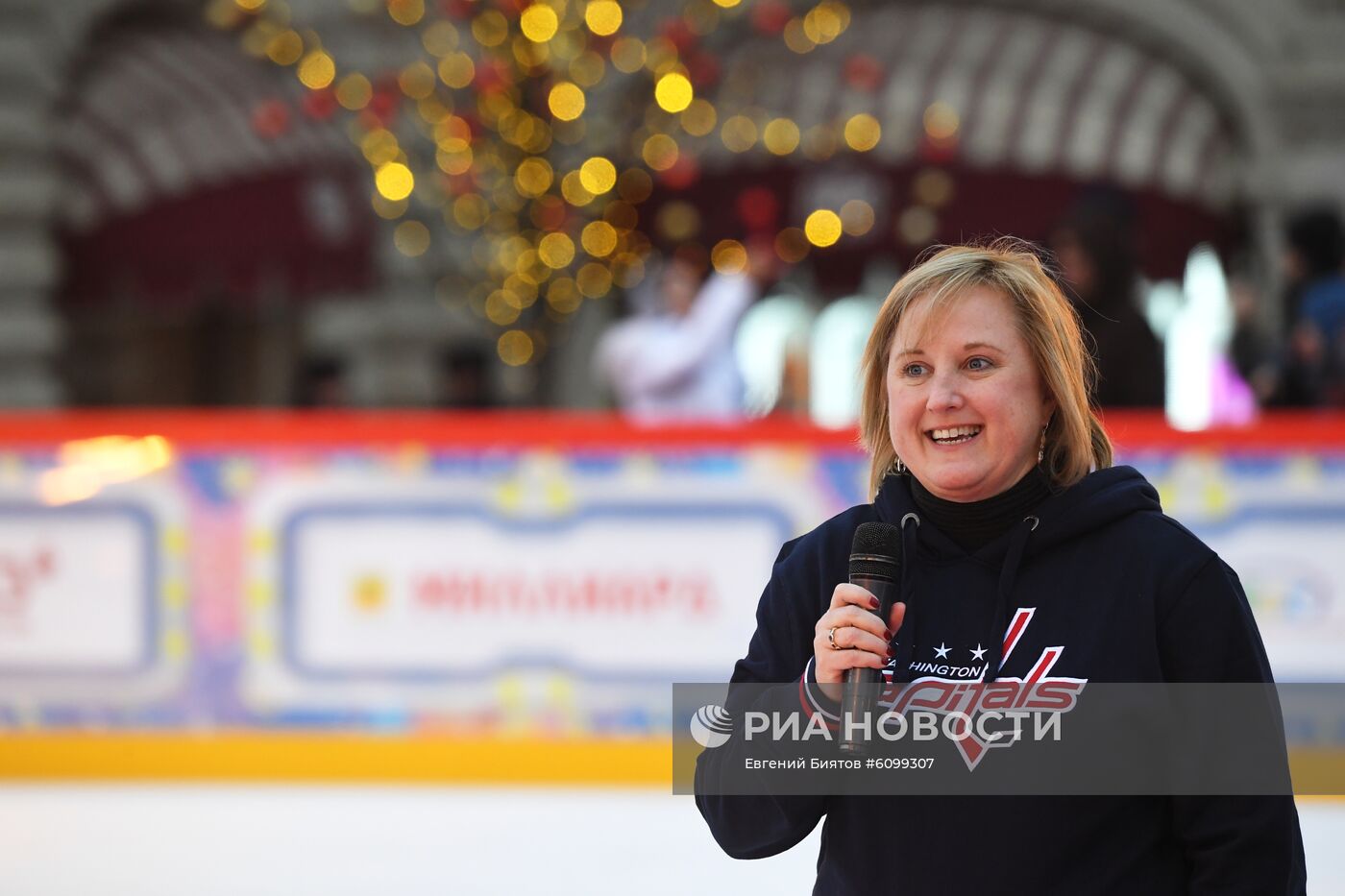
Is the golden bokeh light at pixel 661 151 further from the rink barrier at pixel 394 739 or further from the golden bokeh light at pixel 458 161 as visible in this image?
the rink barrier at pixel 394 739

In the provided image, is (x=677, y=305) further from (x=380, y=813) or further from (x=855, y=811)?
(x=855, y=811)

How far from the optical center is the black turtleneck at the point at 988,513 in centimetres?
127

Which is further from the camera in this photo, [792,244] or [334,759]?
[792,244]

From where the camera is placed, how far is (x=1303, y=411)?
5.09m

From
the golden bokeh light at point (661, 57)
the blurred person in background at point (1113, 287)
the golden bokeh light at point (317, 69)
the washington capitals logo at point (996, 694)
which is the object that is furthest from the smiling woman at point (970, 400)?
the golden bokeh light at point (317, 69)

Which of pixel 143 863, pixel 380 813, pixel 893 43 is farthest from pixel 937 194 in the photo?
pixel 143 863

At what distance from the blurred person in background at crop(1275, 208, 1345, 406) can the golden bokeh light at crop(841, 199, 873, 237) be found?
362 cm

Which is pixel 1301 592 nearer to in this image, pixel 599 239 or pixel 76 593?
pixel 76 593

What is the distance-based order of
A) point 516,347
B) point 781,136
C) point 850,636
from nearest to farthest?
point 850,636, point 516,347, point 781,136

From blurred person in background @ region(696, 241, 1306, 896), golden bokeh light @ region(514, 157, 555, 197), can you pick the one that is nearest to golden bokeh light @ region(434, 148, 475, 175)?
golden bokeh light @ region(514, 157, 555, 197)

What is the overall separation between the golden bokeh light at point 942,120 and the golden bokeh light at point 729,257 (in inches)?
47.3

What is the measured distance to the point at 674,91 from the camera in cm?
693

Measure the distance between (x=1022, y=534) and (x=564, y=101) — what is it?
5.47m

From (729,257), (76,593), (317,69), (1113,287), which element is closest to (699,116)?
(729,257)
